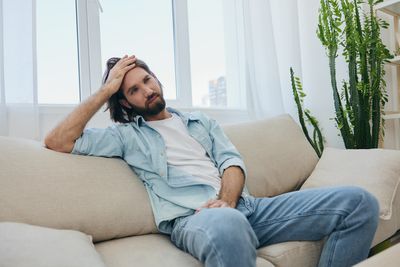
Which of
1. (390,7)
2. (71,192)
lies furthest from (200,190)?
(390,7)

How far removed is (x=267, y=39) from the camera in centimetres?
234

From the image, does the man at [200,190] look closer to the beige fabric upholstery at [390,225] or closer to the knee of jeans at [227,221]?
the knee of jeans at [227,221]

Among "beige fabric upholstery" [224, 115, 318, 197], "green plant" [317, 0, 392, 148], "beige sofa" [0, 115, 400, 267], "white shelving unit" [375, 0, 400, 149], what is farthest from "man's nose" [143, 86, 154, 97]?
"white shelving unit" [375, 0, 400, 149]

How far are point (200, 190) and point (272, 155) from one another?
1.88 ft

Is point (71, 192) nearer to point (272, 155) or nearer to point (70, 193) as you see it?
point (70, 193)

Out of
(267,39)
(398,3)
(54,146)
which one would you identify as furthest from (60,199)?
(398,3)

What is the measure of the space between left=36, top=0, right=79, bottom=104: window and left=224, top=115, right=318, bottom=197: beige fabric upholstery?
0.87m

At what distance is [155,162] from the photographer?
1396 millimetres

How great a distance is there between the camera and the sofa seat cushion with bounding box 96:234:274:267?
1056 millimetres

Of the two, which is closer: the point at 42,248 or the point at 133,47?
the point at 42,248

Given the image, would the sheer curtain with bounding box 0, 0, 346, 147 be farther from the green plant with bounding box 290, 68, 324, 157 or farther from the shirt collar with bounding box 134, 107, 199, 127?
the shirt collar with bounding box 134, 107, 199, 127

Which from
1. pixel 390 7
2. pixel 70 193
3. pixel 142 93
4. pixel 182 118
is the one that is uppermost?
pixel 390 7

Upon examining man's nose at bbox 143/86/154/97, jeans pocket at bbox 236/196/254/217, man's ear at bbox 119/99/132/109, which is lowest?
jeans pocket at bbox 236/196/254/217

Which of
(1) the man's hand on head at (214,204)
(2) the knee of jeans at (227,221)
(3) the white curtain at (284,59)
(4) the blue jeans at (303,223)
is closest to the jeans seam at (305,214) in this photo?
(4) the blue jeans at (303,223)
